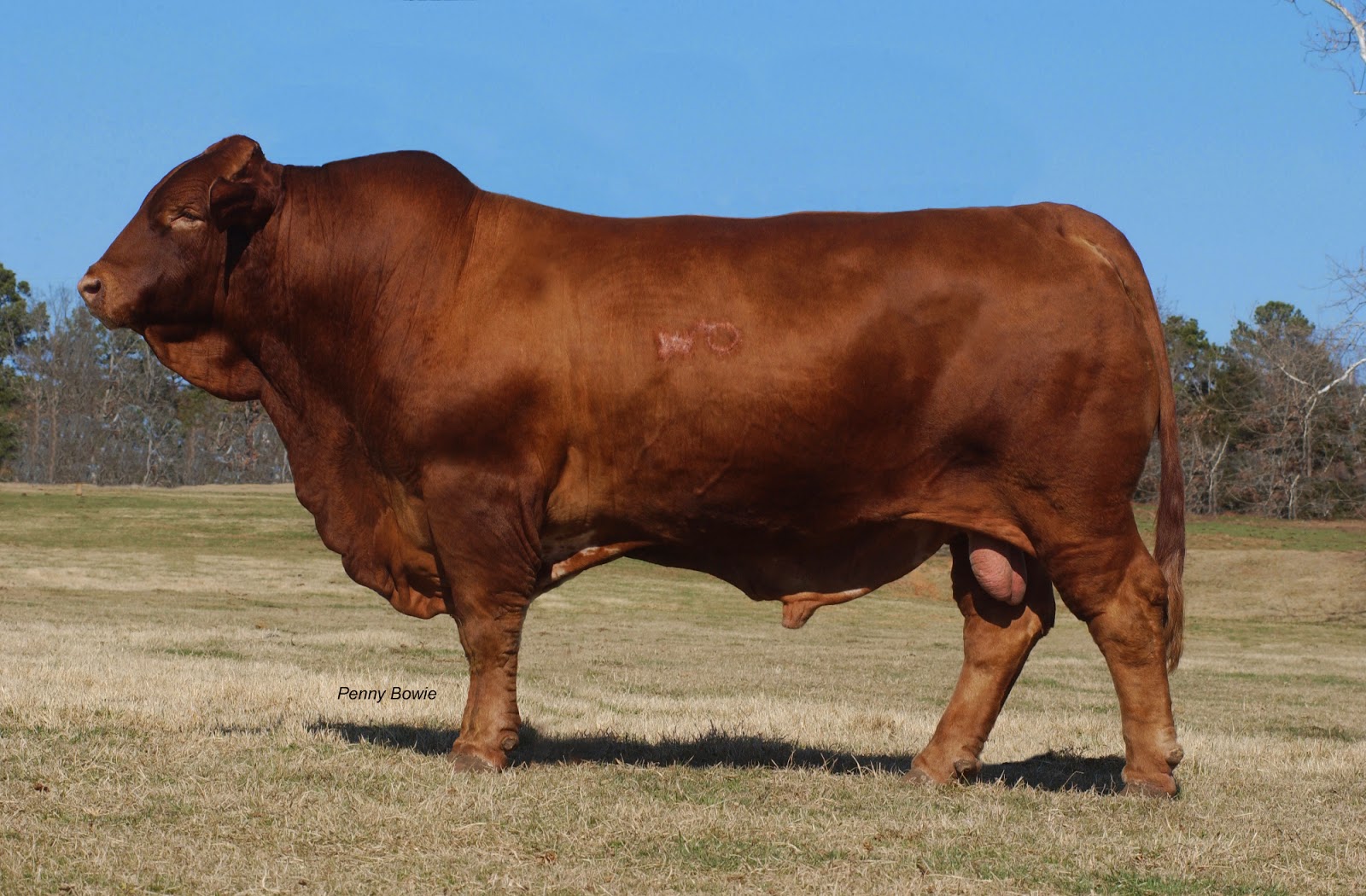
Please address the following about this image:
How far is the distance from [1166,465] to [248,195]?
4.22 metres

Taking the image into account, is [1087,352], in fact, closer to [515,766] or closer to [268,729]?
[515,766]

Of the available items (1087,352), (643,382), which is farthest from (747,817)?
(1087,352)

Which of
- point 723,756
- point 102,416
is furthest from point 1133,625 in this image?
point 102,416

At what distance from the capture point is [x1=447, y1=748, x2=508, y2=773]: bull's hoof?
5680 mm

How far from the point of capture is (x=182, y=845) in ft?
14.2

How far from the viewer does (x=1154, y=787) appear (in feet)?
18.6

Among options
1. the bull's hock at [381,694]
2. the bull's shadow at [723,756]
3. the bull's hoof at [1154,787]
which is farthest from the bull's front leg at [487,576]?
the bull's hock at [381,694]

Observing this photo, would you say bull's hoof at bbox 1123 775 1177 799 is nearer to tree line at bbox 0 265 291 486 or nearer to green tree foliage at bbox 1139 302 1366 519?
green tree foliage at bbox 1139 302 1366 519

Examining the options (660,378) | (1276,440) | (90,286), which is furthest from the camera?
(1276,440)

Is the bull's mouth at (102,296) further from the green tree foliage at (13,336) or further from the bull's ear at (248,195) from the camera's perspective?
the green tree foliage at (13,336)

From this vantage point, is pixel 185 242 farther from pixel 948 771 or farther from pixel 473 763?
pixel 948 771

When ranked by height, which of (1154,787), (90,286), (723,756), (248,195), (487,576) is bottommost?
(723,756)

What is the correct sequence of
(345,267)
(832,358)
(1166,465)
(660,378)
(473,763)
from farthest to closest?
(345,267) < (1166,465) < (473,763) < (660,378) < (832,358)

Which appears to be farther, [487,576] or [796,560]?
[796,560]
